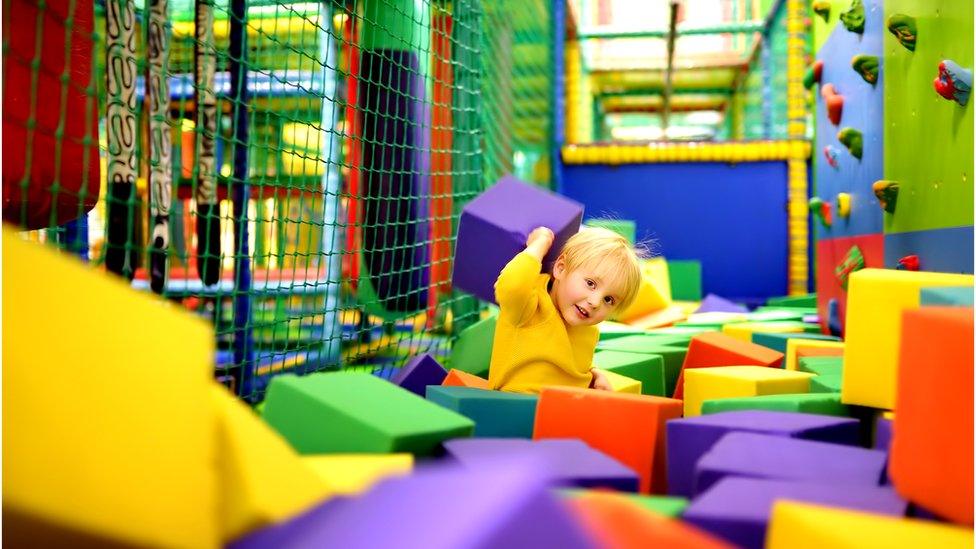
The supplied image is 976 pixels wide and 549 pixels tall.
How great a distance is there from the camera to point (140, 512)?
0.60m

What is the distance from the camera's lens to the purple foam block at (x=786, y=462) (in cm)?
84

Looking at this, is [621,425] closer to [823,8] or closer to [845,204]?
[845,204]

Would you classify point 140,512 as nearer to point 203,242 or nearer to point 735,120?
point 203,242

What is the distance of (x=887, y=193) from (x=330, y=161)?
1.13 m

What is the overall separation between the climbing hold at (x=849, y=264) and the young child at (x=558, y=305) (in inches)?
29.5

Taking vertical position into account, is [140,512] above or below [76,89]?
below

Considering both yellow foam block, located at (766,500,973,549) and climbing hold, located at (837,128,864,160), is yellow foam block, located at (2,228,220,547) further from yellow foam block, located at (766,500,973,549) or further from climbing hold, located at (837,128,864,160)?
climbing hold, located at (837,128,864,160)

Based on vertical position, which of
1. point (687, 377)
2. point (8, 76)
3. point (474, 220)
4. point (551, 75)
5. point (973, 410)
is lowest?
point (687, 377)

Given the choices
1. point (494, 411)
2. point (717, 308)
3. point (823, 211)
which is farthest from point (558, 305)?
point (717, 308)

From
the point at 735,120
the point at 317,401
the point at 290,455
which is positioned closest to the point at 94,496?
the point at 290,455

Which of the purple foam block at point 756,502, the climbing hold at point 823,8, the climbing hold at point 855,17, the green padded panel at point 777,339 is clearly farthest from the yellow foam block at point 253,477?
the climbing hold at point 823,8

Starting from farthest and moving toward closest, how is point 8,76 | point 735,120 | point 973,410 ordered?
point 735,120, point 8,76, point 973,410

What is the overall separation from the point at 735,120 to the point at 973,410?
253 inches

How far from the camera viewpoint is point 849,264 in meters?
2.11
